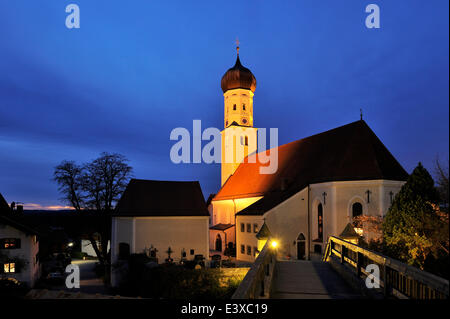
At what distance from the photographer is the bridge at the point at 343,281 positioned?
5.45 metres

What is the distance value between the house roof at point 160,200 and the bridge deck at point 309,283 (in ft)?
78.1

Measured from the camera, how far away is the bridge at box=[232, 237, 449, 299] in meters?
5.45

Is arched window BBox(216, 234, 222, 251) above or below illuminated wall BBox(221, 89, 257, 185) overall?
below

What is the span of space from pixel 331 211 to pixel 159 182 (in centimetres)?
1827

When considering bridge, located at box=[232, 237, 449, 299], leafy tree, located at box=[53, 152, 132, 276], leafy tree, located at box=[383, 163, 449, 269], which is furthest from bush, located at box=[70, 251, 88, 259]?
leafy tree, located at box=[383, 163, 449, 269]

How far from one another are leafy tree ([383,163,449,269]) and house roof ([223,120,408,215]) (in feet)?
53.3

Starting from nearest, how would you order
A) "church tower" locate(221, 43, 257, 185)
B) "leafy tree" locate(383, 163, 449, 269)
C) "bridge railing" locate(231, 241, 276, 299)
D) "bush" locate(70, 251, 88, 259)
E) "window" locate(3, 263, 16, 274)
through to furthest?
1. "bridge railing" locate(231, 241, 276, 299)
2. "leafy tree" locate(383, 163, 449, 269)
3. "window" locate(3, 263, 16, 274)
4. "church tower" locate(221, 43, 257, 185)
5. "bush" locate(70, 251, 88, 259)

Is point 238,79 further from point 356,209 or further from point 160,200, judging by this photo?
point 356,209

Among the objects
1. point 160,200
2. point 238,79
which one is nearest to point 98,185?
point 160,200

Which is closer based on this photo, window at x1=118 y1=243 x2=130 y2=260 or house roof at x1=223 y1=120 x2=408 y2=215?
house roof at x1=223 y1=120 x2=408 y2=215

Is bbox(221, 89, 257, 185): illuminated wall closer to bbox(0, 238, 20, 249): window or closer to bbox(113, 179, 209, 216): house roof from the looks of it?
bbox(113, 179, 209, 216): house roof

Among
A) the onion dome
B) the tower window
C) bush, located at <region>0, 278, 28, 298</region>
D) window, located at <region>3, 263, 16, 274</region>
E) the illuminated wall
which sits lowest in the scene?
bush, located at <region>0, 278, 28, 298</region>

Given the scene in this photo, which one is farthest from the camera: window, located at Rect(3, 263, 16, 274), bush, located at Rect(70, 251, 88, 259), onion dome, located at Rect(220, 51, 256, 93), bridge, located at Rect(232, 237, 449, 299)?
bush, located at Rect(70, 251, 88, 259)
